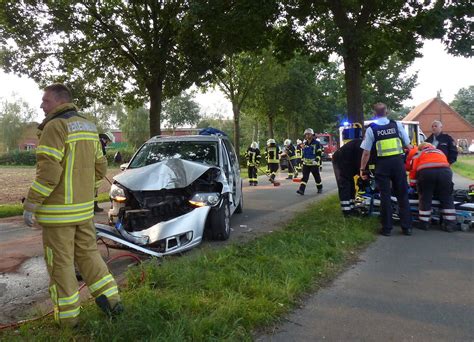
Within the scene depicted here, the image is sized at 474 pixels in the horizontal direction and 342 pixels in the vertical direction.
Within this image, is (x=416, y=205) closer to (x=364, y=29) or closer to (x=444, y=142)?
(x=444, y=142)

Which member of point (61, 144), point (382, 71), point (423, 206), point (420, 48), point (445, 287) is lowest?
point (445, 287)

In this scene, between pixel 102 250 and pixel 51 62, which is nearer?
pixel 102 250

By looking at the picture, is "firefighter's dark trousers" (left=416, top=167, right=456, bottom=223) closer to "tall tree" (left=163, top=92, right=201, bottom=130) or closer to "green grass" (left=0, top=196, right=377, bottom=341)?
"green grass" (left=0, top=196, right=377, bottom=341)

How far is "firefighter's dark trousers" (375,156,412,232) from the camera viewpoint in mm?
6973

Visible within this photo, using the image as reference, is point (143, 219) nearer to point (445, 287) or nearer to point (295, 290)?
point (295, 290)

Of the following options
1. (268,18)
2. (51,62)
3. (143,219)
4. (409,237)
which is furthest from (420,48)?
(51,62)

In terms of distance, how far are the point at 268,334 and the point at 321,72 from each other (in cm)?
4676

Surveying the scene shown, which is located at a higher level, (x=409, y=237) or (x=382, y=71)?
(x=382, y=71)

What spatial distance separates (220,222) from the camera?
654cm

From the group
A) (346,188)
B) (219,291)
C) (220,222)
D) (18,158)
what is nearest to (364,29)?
(346,188)

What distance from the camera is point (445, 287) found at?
14.6 ft

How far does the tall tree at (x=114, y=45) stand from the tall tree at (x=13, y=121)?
58817 mm

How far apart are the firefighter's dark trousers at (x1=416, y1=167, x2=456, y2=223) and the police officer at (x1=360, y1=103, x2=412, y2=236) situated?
0.46 m

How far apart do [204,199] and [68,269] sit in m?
2.93
